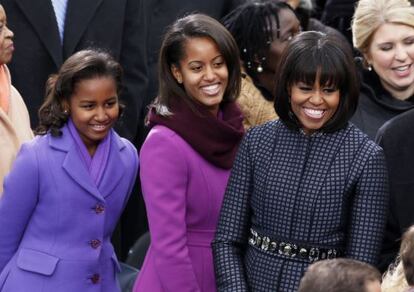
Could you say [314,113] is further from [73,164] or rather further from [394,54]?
[394,54]

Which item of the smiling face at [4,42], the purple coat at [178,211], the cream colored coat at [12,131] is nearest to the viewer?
the purple coat at [178,211]

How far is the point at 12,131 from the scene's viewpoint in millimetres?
5188

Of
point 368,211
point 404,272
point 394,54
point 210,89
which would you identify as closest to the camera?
point 404,272

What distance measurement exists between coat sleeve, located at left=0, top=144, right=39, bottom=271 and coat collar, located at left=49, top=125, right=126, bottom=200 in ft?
0.38

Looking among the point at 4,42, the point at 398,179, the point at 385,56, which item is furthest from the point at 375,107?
the point at 4,42

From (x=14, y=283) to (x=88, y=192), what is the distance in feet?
1.48

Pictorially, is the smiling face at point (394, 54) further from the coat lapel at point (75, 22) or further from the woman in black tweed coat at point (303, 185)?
the coat lapel at point (75, 22)

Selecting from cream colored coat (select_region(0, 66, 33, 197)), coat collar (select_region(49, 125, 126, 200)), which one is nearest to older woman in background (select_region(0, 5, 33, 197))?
cream colored coat (select_region(0, 66, 33, 197))

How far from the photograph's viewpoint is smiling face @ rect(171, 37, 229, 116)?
4660 mm

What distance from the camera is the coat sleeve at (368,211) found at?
13.9ft

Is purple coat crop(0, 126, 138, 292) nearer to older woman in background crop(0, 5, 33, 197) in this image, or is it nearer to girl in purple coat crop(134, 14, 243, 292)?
girl in purple coat crop(134, 14, 243, 292)

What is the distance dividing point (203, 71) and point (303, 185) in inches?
26.1

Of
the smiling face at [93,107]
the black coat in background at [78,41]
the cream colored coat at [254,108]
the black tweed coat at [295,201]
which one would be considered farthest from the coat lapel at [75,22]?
the black tweed coat at [295,201]

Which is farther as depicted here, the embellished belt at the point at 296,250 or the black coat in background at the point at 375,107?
the black coat in background at the point at 375,107
